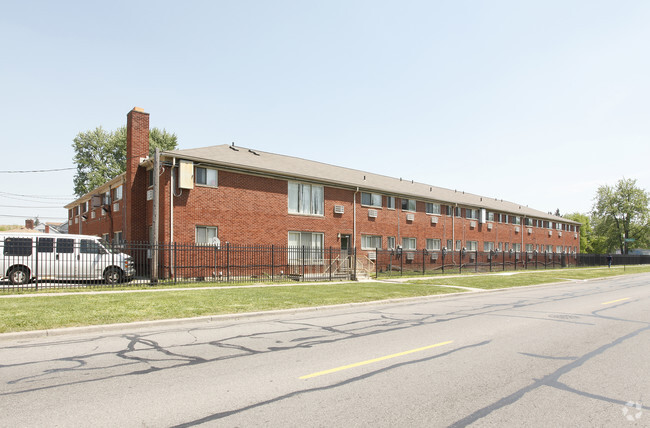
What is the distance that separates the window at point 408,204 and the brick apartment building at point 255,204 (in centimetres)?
8

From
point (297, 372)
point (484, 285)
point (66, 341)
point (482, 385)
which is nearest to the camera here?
point (482, 385)

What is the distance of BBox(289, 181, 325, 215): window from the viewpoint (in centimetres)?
2533

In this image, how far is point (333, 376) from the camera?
5.47 metres

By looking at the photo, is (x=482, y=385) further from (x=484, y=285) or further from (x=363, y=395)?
(x=484, y=285)

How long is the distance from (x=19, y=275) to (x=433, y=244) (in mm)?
28775

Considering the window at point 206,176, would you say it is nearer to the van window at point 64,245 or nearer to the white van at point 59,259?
the white van at point 59,259

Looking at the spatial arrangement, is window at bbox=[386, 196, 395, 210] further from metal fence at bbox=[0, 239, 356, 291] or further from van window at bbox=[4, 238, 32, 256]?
van window at bbox=[4, 238, 32, 256]

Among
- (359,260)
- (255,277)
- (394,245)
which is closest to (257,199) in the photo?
(255,277)

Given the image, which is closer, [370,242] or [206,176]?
[206,176]

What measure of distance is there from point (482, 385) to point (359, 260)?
2279cm

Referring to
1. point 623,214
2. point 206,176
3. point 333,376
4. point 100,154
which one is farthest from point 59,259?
point 623,214

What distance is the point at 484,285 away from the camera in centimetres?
2138

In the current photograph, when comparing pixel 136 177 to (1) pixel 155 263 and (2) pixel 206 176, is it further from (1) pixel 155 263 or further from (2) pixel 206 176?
(1) pixel 155 263

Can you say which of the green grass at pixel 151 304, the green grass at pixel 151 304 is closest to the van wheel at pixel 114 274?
the green grass at pixel 151 304
